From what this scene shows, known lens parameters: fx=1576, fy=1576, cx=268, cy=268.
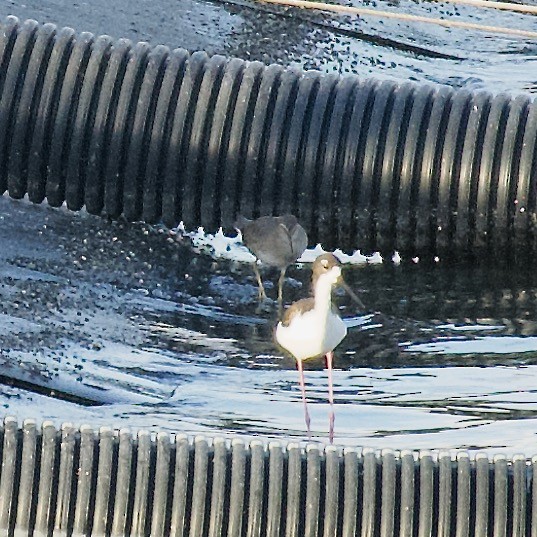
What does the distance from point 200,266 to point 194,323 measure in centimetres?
52

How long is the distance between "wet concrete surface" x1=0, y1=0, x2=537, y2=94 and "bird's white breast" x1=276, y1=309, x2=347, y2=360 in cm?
245

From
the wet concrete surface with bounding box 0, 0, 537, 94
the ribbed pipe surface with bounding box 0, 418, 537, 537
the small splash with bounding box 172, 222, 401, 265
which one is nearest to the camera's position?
the ribbed pipe surface with bounding box 0, 418, 537, 537

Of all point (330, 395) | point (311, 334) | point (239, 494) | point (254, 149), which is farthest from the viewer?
point (254, 149)

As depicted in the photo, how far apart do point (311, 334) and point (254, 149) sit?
1.38 meters

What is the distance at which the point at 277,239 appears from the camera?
5.47 m

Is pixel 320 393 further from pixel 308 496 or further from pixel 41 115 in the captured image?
pixel 41 115

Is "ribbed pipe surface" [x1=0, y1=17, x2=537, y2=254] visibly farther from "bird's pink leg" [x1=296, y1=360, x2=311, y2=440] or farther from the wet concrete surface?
the wet concrete surface

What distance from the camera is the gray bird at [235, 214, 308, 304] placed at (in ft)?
18.4

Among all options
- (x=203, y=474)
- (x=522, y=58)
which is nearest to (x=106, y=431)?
(x=203, y=474)

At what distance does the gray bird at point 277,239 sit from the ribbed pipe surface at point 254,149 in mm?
140

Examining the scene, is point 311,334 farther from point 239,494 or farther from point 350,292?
point 239,494

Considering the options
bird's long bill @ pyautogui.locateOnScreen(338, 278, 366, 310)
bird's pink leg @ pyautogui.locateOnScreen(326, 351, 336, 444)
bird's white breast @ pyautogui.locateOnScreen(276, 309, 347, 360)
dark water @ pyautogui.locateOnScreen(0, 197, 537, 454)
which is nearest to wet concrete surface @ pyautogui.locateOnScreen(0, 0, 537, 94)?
dark water @ pyautogui.locateOnScreen(0, 197, 537, 454)

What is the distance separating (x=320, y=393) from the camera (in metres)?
5.11

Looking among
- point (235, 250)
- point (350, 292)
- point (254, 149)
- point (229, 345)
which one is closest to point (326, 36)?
point (235, 250)
